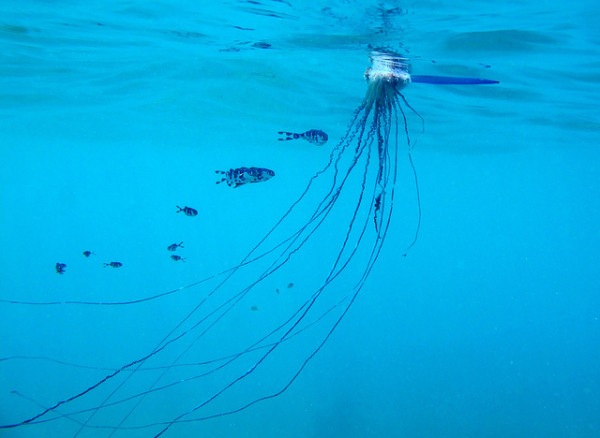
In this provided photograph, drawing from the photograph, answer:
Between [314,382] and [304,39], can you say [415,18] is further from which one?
[314,382]

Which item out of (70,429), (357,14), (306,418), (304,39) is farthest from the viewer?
(306,418)

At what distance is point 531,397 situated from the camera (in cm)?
2117

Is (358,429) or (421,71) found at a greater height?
(421,71)

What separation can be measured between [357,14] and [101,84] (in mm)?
9903

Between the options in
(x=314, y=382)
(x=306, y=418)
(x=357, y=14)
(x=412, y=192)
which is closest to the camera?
(x=357, y=14)

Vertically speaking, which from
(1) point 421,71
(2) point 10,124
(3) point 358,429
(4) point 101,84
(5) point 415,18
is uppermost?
(5) point 415,18

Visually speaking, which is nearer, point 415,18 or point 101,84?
point 415,18

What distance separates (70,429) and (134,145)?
17.9 m

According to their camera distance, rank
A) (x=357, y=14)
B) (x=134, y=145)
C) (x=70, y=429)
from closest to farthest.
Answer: (x=357, y=14) < (x=70, y=429) < (x=134, y=145)

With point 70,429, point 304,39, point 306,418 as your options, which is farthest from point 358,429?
point 304,39

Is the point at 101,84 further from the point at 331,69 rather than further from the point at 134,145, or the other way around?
the point at 134,145

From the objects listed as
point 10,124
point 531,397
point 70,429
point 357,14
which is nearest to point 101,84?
point 357,14

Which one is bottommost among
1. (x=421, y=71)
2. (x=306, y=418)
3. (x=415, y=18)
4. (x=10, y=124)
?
(x=306, y=418)

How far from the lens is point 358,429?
1777cm
